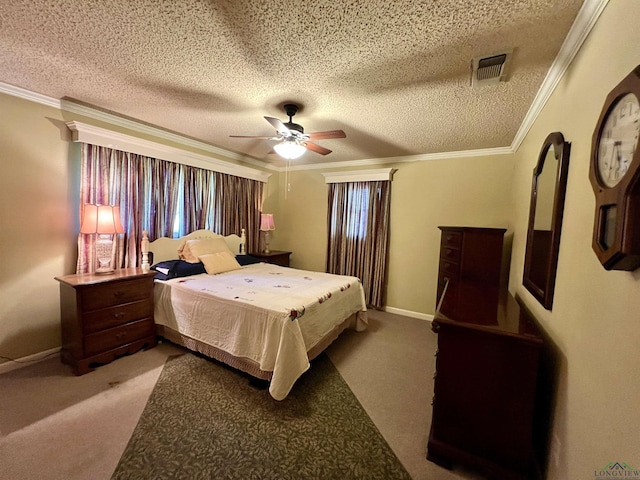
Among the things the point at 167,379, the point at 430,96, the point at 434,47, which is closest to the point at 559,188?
the point at 434,47

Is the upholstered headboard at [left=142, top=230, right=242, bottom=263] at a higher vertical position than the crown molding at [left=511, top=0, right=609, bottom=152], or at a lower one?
lower

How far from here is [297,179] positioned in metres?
4.90

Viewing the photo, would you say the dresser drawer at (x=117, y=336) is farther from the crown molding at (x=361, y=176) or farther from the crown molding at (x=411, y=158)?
the crown molding at (x=411, y=158)

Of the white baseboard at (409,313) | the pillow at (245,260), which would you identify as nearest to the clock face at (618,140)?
the white baseboard at (409,313)

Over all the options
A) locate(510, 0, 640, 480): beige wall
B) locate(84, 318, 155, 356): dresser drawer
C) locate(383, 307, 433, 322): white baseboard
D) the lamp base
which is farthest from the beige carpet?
locate(383, 307, 433, 322): white baseboard

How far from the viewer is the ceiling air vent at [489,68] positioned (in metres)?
1.60

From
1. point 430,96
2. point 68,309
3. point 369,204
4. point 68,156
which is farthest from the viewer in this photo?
point 369,204

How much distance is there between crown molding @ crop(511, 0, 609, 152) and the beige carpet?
→ 2415mm

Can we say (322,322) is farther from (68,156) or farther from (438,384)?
(68,156)

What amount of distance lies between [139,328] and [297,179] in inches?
133

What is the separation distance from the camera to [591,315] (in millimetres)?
1026

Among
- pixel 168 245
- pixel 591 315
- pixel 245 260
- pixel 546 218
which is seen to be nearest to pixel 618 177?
pixel 591 315

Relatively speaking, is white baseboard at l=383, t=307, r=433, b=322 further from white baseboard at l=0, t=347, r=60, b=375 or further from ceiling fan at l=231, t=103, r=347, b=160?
white baseboard at l=0, t=347, r=60, b=375

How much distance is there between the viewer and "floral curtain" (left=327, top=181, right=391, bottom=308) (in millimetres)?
4074
